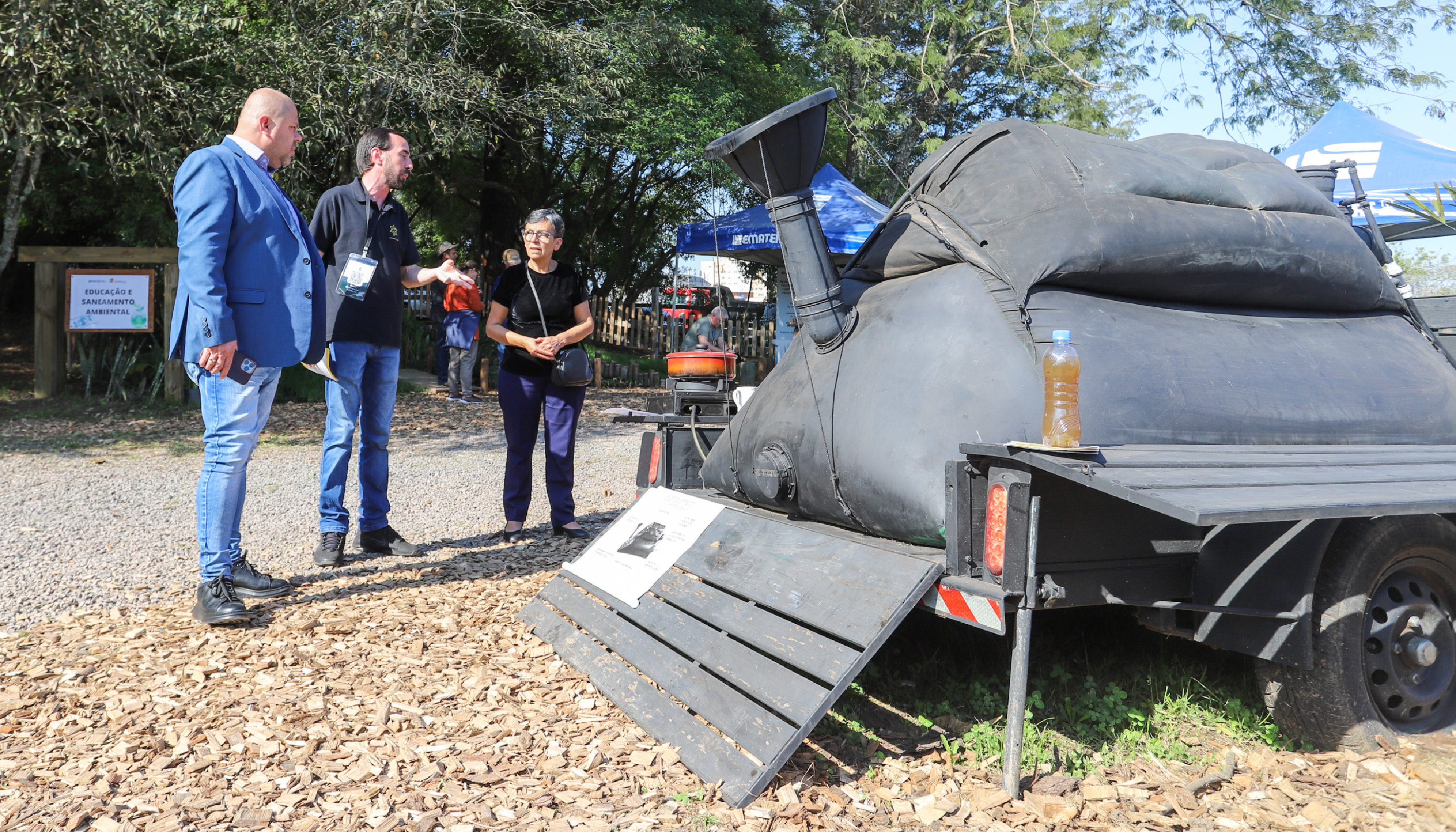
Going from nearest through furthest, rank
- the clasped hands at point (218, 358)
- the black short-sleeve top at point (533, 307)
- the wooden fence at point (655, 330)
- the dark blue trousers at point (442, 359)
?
the clasped hands at point (218, 358) → the black short-sleeve top at point (533, 307) → the dark blue trousers at point (442, 359) → the wooden fence at point (655, 330)

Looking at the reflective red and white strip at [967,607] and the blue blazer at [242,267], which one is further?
the blue blazer at [242,267]

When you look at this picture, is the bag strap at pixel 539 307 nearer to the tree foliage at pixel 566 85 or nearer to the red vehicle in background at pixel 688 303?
the tree foliage at pixel 566 85

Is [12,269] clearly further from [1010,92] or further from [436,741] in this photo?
[1010,92]

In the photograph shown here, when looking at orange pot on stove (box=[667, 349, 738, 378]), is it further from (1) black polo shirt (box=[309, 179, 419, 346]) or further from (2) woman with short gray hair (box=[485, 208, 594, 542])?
(1) black polo shirt (box=[309, 179, 419, 346])

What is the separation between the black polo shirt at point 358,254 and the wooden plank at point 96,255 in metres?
7.77

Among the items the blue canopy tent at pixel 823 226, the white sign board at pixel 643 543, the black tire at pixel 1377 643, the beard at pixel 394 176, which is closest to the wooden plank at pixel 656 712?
the white sign board at pixel 643 543

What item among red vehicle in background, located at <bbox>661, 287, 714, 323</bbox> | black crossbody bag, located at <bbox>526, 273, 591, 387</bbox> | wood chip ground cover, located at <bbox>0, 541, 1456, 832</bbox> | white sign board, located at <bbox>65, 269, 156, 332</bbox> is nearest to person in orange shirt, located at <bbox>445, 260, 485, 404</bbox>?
white sign board, located at <bbox>65, 269, 156, 332</bbox>

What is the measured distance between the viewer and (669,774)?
2.79 meters

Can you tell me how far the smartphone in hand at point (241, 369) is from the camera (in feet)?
12.8

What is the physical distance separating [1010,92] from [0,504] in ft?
74.7

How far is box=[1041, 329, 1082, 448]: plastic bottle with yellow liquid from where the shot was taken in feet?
8.95

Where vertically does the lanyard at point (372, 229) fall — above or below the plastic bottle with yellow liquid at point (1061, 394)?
above

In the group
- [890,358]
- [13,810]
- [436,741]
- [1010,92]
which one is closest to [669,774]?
[436,741]

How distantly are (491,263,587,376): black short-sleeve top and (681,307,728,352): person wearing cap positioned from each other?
767mm
